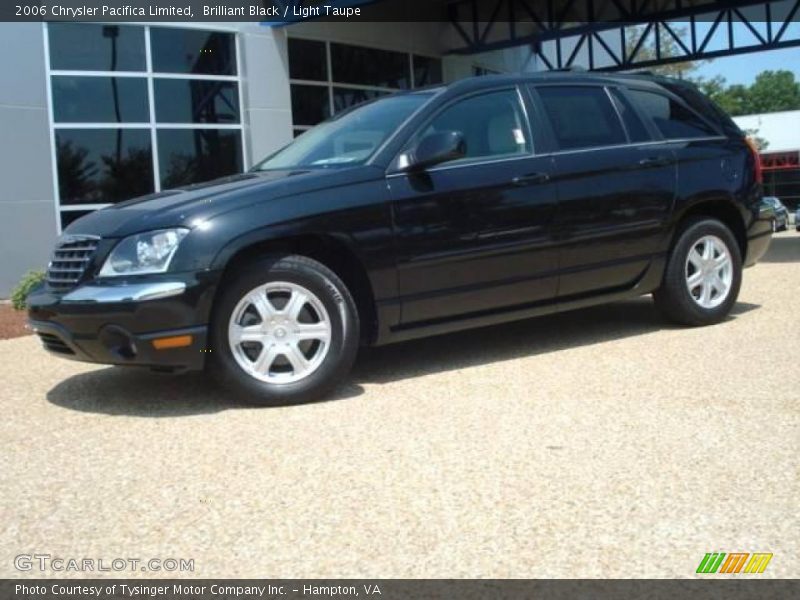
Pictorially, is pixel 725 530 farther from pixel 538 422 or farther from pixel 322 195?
pixel 322 195

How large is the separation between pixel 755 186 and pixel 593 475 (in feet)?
13.6

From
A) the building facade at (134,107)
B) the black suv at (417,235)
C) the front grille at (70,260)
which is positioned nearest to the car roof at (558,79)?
the black suv at (417,235)

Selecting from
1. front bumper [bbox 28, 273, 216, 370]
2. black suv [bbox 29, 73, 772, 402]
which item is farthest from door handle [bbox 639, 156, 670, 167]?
front bumper [bbox 28, 273, 216, 370]

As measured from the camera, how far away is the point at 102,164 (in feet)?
43.2

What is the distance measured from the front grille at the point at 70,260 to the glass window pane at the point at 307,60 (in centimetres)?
1097

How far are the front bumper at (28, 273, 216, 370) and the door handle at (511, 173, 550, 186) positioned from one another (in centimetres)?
206

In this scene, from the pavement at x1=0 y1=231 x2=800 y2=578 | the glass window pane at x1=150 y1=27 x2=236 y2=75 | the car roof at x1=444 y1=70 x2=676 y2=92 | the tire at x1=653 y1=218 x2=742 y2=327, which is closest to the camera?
the pavement at x1=0 y1=231 x2=800 y2=578

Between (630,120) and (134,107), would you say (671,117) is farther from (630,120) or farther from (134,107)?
(134,107)

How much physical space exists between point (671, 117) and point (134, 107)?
931 centimetres

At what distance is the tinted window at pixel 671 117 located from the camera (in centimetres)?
636

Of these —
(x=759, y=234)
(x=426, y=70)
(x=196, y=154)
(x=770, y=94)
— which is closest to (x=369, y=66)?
(x=426, y=70)

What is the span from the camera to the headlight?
448cm

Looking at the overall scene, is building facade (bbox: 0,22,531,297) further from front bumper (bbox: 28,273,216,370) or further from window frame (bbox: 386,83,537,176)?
window frame (bbox: 386,83,537,176)
